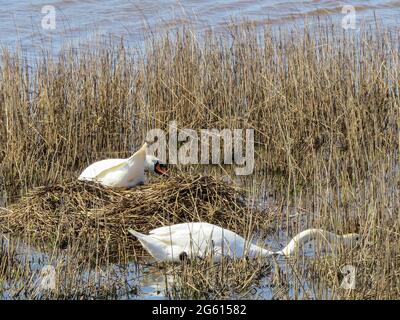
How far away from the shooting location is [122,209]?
8.05m

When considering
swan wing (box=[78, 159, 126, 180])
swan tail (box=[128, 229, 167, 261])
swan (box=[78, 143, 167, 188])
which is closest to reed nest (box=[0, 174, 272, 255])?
swan (box=[78, 143, 167, 188])

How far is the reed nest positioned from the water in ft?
25.7

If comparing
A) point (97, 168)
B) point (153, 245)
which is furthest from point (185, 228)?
point (97, 168)

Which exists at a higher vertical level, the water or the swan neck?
the swan neck

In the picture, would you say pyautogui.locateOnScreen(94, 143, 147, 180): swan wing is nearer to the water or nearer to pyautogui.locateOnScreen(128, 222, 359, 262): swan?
pyautogui.locateOnScreen(128, 222, 359, 262): swan

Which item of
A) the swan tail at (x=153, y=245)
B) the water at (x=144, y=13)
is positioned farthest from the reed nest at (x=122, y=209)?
the water at (x=144, y=13)

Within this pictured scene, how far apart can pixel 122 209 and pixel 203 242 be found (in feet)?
3.70

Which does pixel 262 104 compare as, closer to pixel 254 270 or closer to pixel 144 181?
pixel 144 181

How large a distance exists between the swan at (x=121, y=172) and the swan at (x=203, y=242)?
4.85 ft

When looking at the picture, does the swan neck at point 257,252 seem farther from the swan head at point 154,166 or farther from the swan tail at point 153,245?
the swan head at point 154,166

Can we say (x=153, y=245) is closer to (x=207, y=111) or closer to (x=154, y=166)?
(x=154, y=166)

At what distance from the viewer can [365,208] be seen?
23.0ft

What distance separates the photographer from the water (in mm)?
16484

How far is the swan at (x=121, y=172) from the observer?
8656mm
